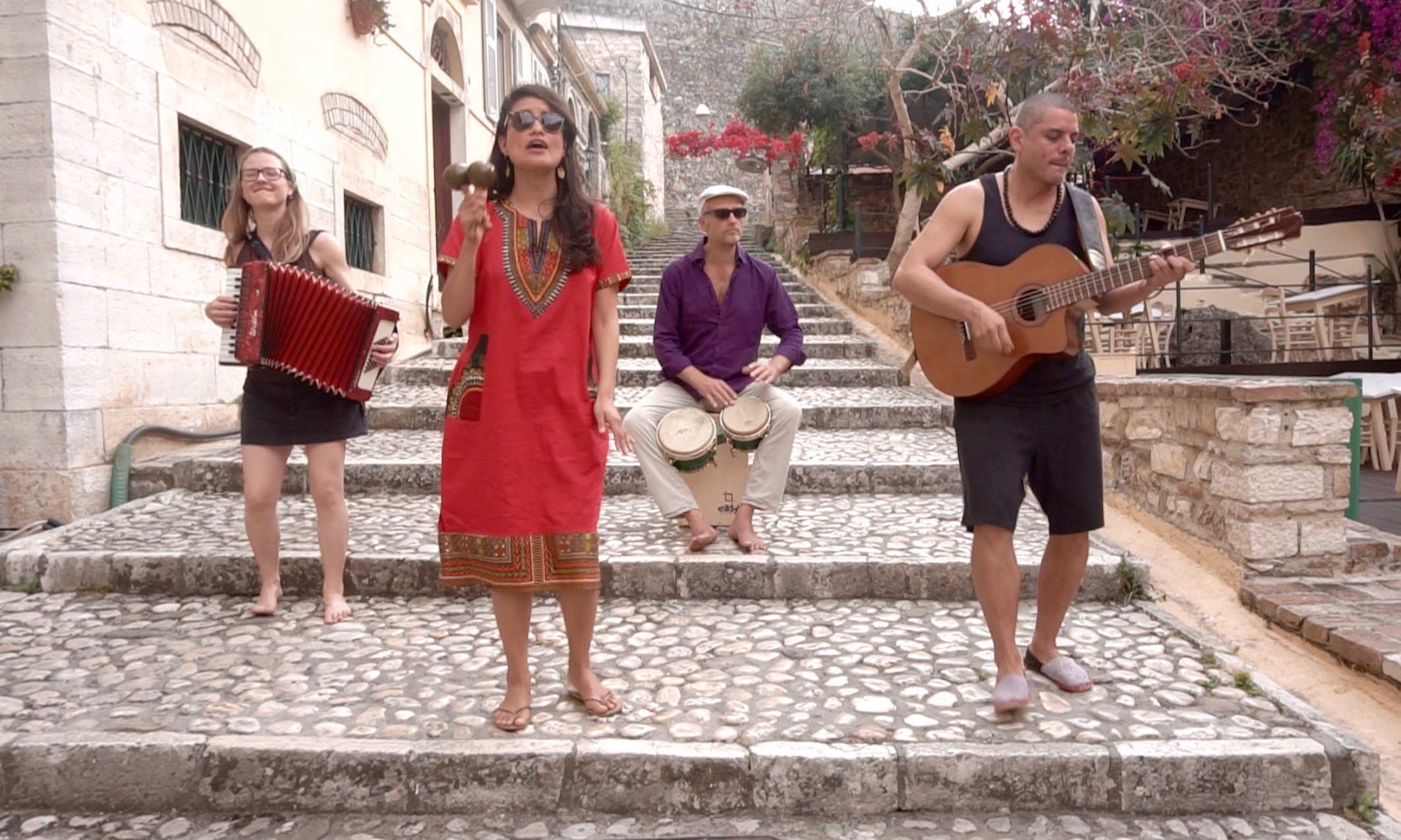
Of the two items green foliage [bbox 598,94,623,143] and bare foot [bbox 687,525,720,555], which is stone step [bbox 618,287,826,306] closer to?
bare foot [bbox 687,525,720,555]

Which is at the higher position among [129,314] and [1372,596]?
[129,314]

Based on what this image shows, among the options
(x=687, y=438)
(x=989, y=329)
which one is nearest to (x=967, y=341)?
(x=989, y=329)

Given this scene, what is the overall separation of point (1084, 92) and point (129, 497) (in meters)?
7.33

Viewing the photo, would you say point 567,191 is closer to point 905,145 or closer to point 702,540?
point 702,540

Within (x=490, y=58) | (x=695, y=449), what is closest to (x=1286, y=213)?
(x=695, y=449)

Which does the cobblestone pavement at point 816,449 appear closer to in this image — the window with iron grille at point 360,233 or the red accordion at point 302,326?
the red accordion at point 302,326

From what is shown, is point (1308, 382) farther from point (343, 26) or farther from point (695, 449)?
point (343, 26)

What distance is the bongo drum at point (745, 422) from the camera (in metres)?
4.23

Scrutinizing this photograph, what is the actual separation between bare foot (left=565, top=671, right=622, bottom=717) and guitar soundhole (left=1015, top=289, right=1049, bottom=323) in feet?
5.52

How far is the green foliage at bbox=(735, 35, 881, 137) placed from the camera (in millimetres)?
13422

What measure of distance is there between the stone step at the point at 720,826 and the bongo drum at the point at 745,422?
199cm

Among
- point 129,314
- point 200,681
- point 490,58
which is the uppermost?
point 490,58

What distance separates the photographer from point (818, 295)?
11.4 meters

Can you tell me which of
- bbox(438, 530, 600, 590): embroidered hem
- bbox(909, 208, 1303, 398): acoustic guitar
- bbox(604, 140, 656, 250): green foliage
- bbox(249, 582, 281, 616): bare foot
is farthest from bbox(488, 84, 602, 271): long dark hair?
bbox(604, 140, 656, 250): green foliage
